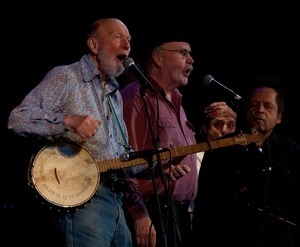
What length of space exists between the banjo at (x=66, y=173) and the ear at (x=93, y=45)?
85cm

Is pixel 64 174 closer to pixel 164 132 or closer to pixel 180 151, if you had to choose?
pixel 180 151

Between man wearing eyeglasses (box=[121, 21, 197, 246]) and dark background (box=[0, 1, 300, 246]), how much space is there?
1.05 feet

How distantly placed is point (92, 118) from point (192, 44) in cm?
359

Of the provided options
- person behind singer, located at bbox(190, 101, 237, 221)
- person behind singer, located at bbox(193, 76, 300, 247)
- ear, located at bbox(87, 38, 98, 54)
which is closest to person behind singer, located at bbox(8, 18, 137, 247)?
ear, located at bbox(87, 38, 98, 54)

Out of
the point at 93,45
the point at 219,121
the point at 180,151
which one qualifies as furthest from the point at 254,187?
the point at 93,45

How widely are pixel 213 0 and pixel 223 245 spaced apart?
10.3 ft

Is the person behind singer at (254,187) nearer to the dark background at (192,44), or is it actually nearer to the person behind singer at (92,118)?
the person behind singer at (92,118)

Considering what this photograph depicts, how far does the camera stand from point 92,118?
3059mm

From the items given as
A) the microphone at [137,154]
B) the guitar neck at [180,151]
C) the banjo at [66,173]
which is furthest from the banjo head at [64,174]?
the microphone at [137,154]

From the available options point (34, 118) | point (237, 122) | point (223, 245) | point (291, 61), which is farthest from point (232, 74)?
point (34, 118)

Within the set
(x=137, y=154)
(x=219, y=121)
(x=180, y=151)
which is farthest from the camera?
(x=219, y=121)

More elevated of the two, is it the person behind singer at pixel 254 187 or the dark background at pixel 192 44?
the dark background at pixel 192 44

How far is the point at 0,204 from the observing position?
4172 mm

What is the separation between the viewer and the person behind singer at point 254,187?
161 inches
